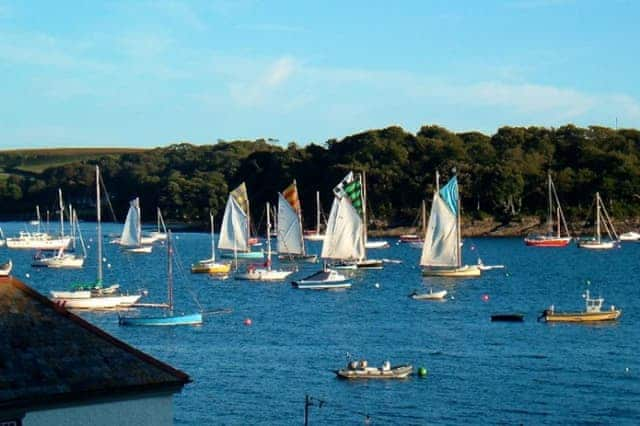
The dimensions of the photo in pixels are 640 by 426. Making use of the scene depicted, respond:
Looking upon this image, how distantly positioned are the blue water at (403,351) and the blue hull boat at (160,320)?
0.61 m

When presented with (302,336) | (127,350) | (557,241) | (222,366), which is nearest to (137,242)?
(557,241)

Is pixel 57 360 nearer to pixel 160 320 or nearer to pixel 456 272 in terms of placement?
pixel 160 320

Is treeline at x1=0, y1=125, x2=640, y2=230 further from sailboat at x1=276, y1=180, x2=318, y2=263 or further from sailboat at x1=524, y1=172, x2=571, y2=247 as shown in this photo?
sailboat at x1=276, y1=180, x2=318, y2=263

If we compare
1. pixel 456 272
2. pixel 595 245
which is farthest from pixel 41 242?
pixel 456 272

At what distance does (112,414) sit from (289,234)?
87849 millimetres

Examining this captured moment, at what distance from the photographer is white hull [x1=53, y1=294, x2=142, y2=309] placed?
66812 mm

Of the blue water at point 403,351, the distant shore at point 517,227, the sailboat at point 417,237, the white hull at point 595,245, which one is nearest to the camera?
the blue water at point 403,351

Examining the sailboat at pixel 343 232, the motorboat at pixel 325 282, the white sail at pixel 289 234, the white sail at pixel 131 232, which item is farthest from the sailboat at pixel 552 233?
the motorboat at pixel 325 282

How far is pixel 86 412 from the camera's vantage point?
15977mm

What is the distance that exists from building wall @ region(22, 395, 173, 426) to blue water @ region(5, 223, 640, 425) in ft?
62.2

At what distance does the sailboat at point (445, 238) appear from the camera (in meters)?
83.1

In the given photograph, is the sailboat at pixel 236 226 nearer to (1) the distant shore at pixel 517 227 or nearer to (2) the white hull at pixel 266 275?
(2) the white hull at pixel 266 275

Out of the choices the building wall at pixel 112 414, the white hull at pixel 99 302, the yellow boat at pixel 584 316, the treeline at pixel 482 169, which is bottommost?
the yellow boat at pixel 584 316

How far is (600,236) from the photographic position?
15112 centimetres
